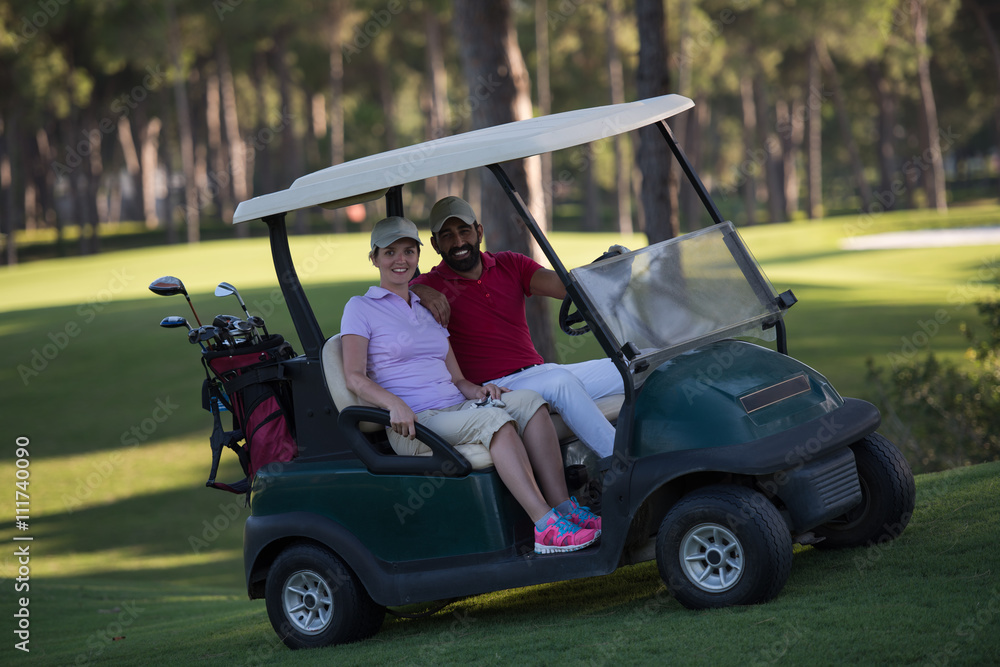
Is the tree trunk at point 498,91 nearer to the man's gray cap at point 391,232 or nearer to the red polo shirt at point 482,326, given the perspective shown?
the red polo shirt at point 482,326

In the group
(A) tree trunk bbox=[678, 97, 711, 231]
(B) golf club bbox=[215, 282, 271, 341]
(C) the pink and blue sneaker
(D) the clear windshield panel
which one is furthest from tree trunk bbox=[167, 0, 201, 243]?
(C) the pink and blue sneaker

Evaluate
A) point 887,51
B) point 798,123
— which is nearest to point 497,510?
point 887,51

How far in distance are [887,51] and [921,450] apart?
1238 inches

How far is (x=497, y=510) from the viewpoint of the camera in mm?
3760

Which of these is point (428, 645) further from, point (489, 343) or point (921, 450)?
point (921, 450)

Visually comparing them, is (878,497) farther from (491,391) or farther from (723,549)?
(491,391)

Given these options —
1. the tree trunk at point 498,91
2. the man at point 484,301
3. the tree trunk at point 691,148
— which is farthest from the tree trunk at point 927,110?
the man at point 484,301

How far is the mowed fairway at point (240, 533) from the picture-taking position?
3223 millimetres

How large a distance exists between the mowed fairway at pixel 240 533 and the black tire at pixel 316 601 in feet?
0.37

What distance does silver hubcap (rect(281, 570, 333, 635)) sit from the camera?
13.6 ft

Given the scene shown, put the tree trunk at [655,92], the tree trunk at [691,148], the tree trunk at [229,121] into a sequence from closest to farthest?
the tree trunk at [655,92], the tree trunk at [229,121], the tree trunk at [691,148]

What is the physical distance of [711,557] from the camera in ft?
11.6

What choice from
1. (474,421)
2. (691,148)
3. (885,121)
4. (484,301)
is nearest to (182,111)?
(691,148)

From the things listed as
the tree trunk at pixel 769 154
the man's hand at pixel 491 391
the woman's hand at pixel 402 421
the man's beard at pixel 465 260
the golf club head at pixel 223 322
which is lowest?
the woman's hand at pixel 402 421
